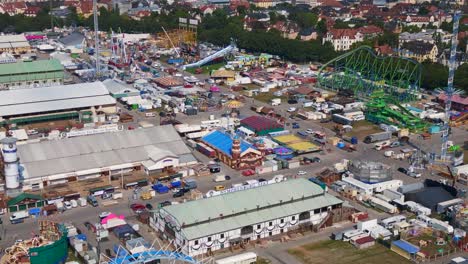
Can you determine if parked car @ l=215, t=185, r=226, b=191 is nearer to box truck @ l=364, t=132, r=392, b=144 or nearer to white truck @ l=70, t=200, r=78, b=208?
white truck @ l=70, t=200, r=78, b=208

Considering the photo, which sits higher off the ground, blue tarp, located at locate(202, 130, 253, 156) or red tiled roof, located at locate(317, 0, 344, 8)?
red tiled roof, located at locate(317, 0, 344, 8)

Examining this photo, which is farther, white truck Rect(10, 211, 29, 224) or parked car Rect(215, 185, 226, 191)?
parked car Rect(215, 185, 226, 191)

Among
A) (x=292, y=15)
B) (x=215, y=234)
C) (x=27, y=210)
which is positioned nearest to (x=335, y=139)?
(x=215, y=234)

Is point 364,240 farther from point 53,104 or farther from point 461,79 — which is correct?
point 461,79

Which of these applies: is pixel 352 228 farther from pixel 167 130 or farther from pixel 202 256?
pixel 167 130

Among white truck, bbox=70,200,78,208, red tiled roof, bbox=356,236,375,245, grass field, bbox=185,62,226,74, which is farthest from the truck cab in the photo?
grass field, bbox=185,62,226,74

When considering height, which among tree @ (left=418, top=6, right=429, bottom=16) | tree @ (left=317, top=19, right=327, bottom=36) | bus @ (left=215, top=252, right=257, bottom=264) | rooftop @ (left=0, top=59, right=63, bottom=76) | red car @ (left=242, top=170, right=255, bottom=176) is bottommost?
red car @ (left=242, top=170, right=255, bottom=176)
